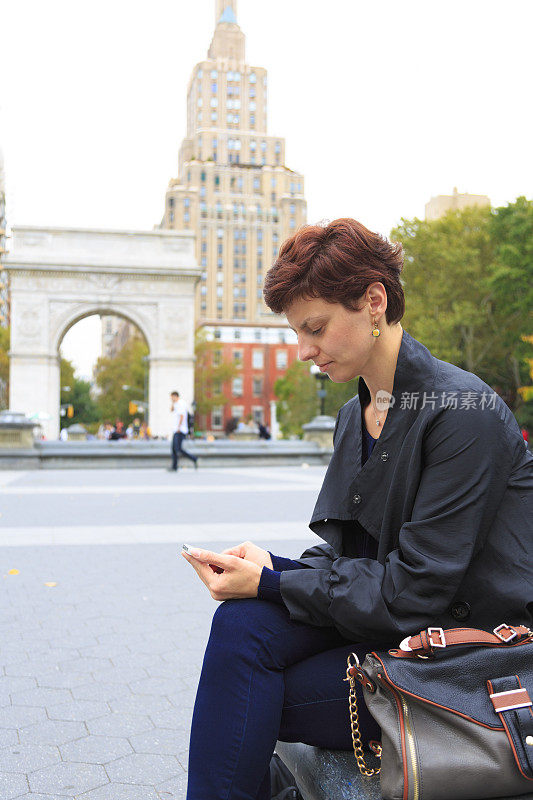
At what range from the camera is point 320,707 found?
177 cm

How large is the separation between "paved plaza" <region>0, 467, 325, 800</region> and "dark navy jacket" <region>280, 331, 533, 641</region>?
1155 mm

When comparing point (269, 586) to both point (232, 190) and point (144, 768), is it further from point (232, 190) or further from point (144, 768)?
point (232, 190)

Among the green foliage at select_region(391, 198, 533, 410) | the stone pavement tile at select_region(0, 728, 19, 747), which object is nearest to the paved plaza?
the stone pavement tile at select_region(0, 728, 19, 747)

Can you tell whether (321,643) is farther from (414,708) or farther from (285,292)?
(285,292)

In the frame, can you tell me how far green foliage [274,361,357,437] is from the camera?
4886cm

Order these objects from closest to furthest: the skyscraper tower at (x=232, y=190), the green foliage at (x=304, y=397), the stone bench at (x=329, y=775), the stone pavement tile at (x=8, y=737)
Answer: the stone bench at (x=329, y=775), the stone pavement tile at (x=8, y=737), the green foliage at (x=304, y=397), the skyscraper tower at (x=232, y=190)

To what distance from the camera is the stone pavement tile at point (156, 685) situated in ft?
10.7

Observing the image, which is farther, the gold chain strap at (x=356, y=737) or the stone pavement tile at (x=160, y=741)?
the stone pavement tile at (x=160, y=741)

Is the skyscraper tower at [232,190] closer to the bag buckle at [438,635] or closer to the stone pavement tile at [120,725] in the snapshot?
the stone pavement tile at [120,725]

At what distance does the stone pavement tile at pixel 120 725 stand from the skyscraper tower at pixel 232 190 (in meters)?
89.4

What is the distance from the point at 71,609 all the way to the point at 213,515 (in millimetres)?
4410

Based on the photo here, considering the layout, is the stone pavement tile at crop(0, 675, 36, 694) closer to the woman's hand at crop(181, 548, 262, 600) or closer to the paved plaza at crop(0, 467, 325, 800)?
the paved plaza at crop(0, 467, 325, 800)

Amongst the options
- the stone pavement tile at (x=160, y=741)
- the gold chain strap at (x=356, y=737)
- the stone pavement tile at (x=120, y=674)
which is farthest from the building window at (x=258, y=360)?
the gold chain strap at (x=356, y=737)

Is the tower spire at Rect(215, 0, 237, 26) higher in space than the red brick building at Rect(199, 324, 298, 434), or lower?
higher
